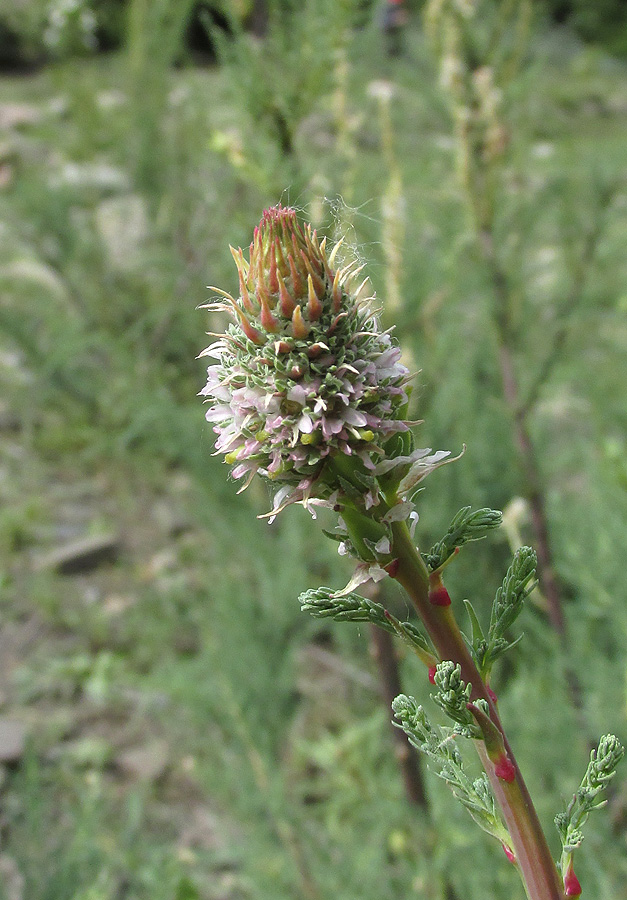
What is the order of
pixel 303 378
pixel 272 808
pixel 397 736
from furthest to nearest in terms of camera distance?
pixel 272 808
pixel 397 736
pixel 303 378

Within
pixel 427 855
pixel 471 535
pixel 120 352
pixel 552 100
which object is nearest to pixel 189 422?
pixel 120 352

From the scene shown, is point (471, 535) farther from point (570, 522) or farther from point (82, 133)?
point (82, 133)

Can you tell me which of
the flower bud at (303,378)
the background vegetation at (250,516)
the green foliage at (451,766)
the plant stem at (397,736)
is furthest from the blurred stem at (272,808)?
the flower bud at (303,378)

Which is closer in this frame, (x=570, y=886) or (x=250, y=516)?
(x=570, y=886)

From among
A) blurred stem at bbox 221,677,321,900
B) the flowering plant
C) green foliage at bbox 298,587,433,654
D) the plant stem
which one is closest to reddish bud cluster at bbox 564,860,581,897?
the flowering plant

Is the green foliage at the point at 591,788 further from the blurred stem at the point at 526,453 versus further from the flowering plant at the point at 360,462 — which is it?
the blurred stem at the point at 526,453

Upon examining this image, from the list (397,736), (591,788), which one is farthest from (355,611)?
(397,736)

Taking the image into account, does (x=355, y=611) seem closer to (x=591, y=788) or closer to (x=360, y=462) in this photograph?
(x=360, y=462)
